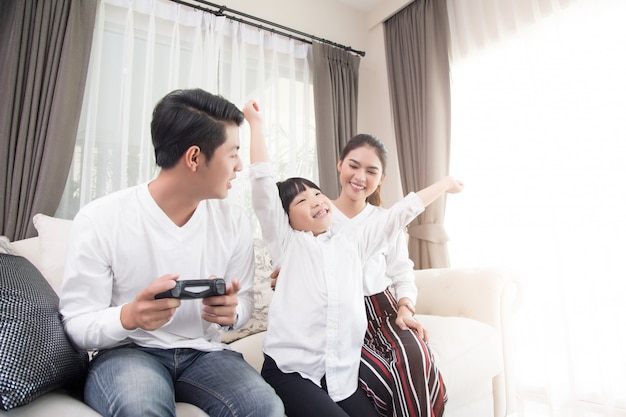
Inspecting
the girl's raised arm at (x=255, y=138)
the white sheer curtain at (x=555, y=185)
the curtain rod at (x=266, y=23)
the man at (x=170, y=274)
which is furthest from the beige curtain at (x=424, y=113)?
the man at (x=170, y=274)

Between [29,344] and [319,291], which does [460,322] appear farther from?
[29,344]

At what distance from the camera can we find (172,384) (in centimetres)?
89

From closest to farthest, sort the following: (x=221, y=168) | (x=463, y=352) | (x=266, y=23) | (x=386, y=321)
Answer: (x=221, y=168) < (x=386, y=321) < (x=463, y=352) < (x=266, y=23)

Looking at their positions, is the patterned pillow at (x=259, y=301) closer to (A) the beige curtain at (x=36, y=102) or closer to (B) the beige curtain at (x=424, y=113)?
(A) the beige curtain at (x=36, y=102)

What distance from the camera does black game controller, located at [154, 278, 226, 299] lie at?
0.77 meters

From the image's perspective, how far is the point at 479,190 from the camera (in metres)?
2.49

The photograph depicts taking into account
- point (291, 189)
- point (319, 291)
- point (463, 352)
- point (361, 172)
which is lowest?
point (463, 352)

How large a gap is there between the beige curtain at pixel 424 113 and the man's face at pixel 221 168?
1.85 m

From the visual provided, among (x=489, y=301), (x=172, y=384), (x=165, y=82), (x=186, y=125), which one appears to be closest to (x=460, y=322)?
(x=489, y=301)

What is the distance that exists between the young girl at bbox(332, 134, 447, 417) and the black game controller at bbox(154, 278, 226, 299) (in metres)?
0.52

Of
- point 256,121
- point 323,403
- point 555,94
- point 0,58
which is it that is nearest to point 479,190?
point 555,94

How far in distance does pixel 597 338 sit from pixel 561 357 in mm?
218

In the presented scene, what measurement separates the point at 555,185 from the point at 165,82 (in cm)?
221

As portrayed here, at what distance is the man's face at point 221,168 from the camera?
990mm
